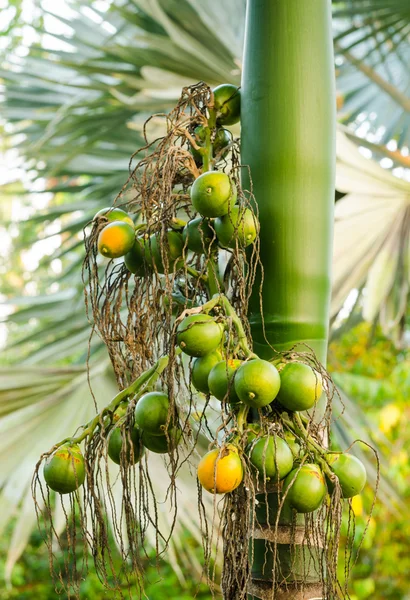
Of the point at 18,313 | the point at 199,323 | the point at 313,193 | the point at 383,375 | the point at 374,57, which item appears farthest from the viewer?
the point at 383,375

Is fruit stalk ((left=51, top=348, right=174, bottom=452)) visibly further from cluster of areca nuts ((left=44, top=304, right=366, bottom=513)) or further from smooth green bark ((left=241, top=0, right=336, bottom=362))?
smooth green bark ((left=241, top=0, right=336, bottom=362))

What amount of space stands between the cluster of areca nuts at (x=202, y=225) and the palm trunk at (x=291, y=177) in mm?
45

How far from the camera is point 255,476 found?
30.0 inches

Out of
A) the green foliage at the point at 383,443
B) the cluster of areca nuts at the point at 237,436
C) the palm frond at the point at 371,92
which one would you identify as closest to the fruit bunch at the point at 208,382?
the cluster of areca nuts at the point at 237,436

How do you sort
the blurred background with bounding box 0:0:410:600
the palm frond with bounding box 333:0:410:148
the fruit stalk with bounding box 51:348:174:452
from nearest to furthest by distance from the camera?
the fruit stalk with bounding box 51:348:174:452 < the blurred background with bounding box 0:0:410:600 < the palm frond with bounding box 333:0:410:148

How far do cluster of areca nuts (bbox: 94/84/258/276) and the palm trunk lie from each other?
4cm

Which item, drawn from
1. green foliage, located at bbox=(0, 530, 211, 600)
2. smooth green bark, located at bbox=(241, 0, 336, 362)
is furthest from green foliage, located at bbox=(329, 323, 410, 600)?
smooth green bark, located at bbox=(241, 0, 336, 362)

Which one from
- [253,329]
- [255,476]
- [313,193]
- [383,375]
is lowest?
[383,375]

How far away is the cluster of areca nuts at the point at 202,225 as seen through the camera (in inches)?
30.7

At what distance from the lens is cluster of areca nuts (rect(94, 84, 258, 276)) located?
781 mm

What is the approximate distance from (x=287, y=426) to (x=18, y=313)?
2.04m

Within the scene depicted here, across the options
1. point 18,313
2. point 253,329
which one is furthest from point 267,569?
point 18,313

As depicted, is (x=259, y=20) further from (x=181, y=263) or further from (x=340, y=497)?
(x=340, y=497)

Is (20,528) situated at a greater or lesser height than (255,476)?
lesser
